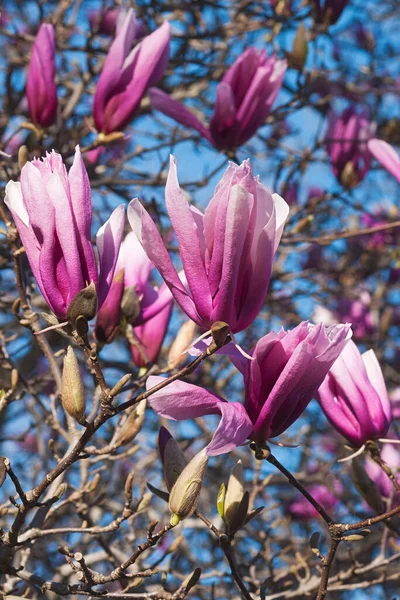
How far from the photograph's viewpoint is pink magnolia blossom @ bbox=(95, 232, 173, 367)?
135 cm

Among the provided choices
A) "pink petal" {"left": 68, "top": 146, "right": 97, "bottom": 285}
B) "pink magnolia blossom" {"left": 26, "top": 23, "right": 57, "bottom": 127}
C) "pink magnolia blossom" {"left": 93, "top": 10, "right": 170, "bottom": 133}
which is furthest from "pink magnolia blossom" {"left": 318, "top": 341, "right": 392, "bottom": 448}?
"pink magnolia blossom" {"left": 26, "top": 23, "right": 57, "bottom": 127}

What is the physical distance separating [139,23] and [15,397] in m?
1.53

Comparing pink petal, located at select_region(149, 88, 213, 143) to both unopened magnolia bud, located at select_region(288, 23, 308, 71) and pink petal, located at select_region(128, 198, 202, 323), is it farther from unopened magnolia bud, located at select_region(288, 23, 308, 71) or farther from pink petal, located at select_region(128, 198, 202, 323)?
pink petal, located at select_region(128, 198, 202, 323)

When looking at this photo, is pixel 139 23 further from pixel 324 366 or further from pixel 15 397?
pixel 324 366

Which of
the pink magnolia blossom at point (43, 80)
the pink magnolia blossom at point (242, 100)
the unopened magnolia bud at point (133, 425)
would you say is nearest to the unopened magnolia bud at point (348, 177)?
the pink magnolia blossom at point (242, 100)

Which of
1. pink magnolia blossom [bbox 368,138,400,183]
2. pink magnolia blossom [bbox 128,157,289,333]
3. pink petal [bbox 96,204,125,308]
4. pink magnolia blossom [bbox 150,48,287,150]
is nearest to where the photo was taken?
pink magnolia blossom [bbox 128,157,289,333]

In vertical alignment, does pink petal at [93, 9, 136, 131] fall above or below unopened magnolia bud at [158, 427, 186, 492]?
above

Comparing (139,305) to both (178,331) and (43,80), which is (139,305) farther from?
(43,80)

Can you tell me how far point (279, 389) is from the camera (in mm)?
939

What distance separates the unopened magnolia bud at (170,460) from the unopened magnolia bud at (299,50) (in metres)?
1.31

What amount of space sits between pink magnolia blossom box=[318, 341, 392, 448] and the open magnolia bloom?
8.1 inches

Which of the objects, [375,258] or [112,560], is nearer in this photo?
[112,560]

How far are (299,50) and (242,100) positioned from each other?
354 millimetres

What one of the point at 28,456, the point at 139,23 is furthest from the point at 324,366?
the point at 28,456
